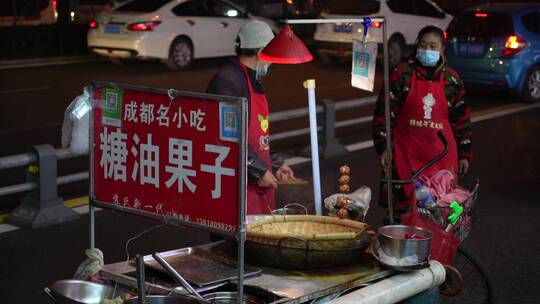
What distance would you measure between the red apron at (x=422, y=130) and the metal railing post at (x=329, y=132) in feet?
14.5

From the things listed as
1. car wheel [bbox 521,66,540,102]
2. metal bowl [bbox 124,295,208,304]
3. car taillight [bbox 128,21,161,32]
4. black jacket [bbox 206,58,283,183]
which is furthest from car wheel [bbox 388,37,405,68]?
metal bowl [bbox 124,295,208,304]

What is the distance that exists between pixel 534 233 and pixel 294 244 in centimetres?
430

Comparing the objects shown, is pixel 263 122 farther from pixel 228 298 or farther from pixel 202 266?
pixel 228 298

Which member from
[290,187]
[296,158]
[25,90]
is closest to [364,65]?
[290,187]

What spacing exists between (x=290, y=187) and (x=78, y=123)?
4816 millimetres

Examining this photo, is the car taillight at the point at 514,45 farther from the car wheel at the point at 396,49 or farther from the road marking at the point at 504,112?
the car wheel at the point at 396,49

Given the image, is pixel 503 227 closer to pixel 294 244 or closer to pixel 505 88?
pixel 294 244

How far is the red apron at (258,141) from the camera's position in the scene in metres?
4.82

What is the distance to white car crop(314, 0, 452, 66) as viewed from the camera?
1884 centimetres

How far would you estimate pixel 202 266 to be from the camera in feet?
12.6

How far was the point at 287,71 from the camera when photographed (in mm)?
17875

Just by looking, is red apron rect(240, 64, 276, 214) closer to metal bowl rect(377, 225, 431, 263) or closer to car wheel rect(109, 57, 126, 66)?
metal bowl rect(377, 225, 431, 263)

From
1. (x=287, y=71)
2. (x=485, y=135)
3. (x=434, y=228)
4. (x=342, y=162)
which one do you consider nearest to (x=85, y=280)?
(x=434, y=228)

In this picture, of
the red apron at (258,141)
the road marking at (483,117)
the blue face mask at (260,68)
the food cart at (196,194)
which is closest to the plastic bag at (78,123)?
the food cart at (196,194)
